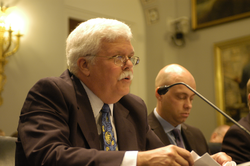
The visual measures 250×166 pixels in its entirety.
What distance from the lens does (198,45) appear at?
6.59m

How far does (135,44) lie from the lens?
7.06m

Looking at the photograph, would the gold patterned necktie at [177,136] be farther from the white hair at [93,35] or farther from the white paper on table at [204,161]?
the white paper on table at [204,161]

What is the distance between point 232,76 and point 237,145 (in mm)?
3847

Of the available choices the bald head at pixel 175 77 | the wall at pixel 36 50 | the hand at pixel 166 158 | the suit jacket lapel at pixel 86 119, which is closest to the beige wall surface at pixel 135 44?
the wall at pixel 36 50

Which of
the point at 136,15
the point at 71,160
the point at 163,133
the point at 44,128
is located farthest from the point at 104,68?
the point at 136,15

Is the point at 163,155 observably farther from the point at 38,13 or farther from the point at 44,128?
the point at 38,13

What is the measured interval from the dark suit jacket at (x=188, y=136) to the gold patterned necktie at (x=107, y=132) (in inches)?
37.2

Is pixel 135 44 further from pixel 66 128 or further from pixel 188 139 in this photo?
pixel 66 128

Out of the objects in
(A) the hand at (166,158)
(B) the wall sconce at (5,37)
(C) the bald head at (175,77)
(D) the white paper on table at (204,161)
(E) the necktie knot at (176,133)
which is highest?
(B) the wall sconce at (5,37)

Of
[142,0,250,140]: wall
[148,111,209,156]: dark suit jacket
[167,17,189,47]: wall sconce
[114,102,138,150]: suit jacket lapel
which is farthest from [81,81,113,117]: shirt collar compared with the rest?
[167,17,189,47]: wall sconce

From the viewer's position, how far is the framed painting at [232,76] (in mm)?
5906

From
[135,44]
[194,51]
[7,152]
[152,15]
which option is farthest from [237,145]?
[152,15]

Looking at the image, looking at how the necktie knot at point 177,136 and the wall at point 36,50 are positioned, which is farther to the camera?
the wall at point 36,50

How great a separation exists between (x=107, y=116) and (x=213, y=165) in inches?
29.6
